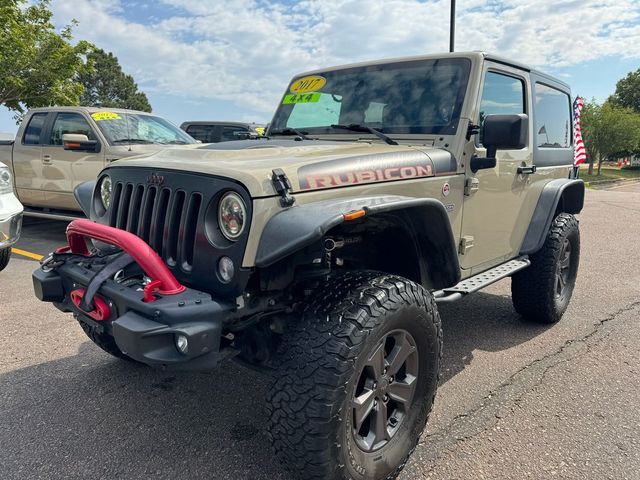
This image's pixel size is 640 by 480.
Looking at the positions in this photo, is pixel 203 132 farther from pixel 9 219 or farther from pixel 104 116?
pixel 9 219

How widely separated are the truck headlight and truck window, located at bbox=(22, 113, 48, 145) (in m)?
2.64

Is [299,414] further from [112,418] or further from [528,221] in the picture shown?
[528,221]

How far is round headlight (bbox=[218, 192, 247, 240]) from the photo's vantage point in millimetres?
2018

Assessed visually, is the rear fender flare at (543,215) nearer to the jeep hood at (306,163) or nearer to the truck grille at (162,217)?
the jeep hood at (306,163)

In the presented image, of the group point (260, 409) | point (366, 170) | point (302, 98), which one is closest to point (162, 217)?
point (366, 170)

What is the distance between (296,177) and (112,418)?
171cm

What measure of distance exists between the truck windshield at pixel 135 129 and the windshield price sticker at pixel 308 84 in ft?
12.5

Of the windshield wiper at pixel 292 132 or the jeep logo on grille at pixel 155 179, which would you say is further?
the windshield wiper at pixel 292 132

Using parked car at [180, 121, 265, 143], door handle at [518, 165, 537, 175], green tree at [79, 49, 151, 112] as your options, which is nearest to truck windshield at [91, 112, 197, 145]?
parked car at [180, 121, 265, 143]

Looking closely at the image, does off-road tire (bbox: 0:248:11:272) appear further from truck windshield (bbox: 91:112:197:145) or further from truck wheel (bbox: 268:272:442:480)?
truck wheel (bbox: 268:272:442:480)

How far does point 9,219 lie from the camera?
4910mm

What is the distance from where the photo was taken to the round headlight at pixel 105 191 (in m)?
2.77

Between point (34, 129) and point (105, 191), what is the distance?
19.2 feet

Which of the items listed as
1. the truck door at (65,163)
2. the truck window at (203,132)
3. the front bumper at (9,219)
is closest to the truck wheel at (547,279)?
the front bumper at (9,219)
